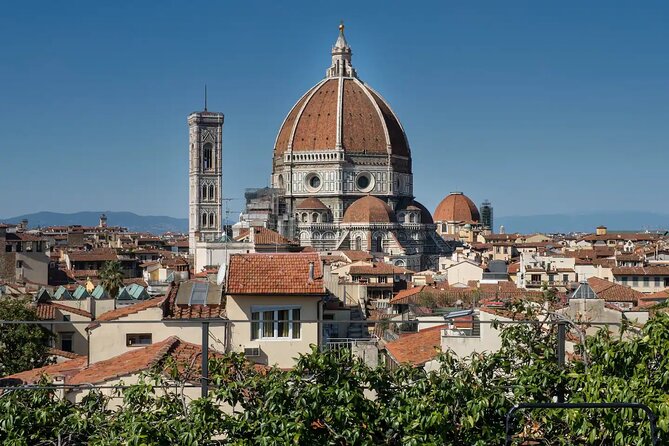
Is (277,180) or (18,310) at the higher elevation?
(277,180)

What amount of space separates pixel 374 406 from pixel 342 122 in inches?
3729

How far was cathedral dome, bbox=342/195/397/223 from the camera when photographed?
9069 centimetres

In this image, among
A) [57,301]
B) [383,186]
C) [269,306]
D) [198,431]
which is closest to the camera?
[198,431]

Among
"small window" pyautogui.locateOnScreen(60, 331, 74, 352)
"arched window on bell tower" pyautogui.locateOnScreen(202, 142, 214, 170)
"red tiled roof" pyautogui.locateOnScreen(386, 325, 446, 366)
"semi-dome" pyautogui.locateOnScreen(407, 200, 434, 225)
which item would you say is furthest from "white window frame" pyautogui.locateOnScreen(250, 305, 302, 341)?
"semi-dome" pyautogui.locateOnScreen(407, 200, 434, 225)

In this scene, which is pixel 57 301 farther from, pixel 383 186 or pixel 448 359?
pixel 383 186

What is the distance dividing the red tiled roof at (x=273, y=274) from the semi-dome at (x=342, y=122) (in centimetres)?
8695

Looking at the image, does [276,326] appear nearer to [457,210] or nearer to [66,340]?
[66,340]

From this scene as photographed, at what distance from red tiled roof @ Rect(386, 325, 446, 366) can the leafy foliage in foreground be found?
5624 mm

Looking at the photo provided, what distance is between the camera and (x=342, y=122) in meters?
102

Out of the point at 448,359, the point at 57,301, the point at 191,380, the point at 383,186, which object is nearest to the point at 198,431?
the point at 191,380

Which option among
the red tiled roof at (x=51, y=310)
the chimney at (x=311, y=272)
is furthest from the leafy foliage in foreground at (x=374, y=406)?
the red tiled roof at (x=51, y=310)

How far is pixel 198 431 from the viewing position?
307 inches

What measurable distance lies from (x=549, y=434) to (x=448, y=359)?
3.76 feet

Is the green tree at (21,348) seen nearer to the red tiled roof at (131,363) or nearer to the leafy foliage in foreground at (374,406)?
the red tiled roof at (131,363)
